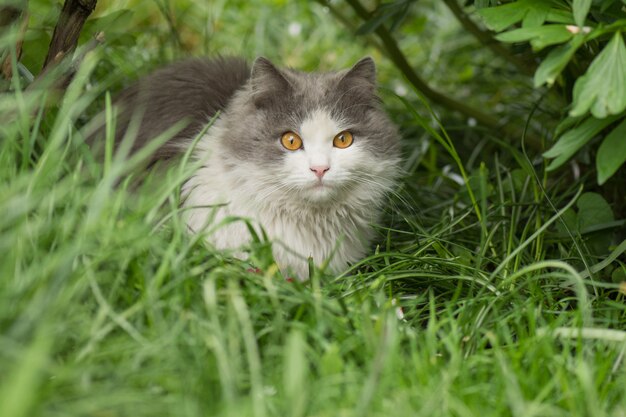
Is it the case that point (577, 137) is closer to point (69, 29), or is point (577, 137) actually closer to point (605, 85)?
point (605, 85)

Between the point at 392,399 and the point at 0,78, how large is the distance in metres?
1.37

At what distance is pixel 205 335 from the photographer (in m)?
1.57

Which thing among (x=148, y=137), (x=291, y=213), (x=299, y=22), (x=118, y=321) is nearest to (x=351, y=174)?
(x=291, y=213)

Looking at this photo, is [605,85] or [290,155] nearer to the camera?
[605,85]

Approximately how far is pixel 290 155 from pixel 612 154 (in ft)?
3.13

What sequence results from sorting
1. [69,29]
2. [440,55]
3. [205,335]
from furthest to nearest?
1. [440,55]
2. [69,29]
3. [205,335]

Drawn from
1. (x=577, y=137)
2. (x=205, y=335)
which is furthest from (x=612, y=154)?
(x=205, y=335)

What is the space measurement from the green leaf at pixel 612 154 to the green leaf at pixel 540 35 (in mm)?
286

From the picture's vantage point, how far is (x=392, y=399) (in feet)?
4.93

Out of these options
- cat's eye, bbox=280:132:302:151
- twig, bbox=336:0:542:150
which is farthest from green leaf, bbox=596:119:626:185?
twig, bbox=336:0:542:150

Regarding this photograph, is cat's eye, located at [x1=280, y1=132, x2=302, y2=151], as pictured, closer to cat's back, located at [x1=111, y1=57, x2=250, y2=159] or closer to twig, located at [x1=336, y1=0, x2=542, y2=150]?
cat's back, located at [x1=111, y1=57, x2=250, y2=159]

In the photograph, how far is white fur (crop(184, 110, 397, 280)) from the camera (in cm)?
239

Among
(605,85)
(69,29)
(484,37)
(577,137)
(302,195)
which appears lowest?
(302,195)

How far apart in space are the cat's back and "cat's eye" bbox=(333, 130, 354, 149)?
47cm
